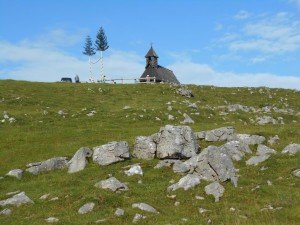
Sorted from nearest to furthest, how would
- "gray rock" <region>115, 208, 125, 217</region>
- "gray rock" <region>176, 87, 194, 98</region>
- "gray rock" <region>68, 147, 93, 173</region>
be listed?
Answer: 1. "gray rock" <region>115, 208, 125, 217</region>
2. "gray rock" <region>68, 147, 93, 173</region>
3. "gray rock" <region>176, 87, 194, 98</region>

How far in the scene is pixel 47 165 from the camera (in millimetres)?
31141

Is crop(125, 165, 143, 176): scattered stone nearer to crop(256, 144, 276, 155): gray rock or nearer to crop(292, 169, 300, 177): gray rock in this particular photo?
crop(292, 169, 300, 177): gray rock

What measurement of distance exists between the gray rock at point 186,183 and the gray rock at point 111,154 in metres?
6.78

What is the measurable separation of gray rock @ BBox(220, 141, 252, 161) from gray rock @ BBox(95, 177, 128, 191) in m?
8.52

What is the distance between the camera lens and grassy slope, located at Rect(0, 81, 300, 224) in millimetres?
21750

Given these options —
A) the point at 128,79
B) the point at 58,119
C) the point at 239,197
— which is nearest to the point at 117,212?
the point at 239,197

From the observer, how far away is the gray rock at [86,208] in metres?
22.2

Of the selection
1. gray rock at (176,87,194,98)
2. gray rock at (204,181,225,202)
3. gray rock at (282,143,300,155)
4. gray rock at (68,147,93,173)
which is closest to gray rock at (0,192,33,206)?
gray rock at (68,147,93,173)

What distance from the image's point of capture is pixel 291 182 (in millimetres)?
26062

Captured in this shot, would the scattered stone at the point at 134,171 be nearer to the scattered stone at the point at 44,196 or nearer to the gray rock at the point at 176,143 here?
the gray rock at the point at 176,143

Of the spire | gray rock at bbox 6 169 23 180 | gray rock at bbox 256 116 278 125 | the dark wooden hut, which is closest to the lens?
gray rock at bbox 6 169 23 180

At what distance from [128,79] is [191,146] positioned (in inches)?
2536

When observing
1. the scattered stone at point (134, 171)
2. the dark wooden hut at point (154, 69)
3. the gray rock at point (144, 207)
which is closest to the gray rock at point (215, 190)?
the gray rock at point (144, 207)

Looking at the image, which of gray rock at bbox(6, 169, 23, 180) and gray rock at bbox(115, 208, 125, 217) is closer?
gray rock at bbox(115, 208, 125, 217)
